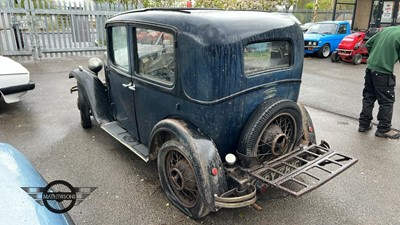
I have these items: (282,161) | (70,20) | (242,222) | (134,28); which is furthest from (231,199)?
(70,20)

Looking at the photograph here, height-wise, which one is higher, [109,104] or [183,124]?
[183,124]

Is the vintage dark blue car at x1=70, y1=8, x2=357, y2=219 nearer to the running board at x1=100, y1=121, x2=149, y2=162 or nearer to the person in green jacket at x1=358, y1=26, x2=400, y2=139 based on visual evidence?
the running board at x1=100, y1=121, x2=149, y2=162

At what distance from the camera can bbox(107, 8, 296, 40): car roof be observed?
2623 mm

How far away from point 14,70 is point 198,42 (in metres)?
4.26

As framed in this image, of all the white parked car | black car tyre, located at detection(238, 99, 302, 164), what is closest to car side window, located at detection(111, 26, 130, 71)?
black car tyre, located at detection(238, 99, 302, 164)

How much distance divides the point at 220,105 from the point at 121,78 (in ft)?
5.30

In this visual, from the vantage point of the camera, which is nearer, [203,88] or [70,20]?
[203,88]

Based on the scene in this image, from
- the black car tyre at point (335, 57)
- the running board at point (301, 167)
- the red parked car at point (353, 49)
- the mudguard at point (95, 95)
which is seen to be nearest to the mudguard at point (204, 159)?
the running board at point (301, 167)

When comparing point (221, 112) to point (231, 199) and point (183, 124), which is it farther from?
point (231, 199)

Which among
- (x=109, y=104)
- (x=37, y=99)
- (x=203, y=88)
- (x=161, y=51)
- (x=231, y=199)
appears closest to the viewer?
(x=231, y=199)

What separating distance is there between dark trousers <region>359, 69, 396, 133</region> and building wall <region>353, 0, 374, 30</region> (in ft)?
38.3

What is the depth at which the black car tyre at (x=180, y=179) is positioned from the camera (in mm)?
2746

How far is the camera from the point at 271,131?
2.93 meters

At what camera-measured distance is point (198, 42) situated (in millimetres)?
2607
